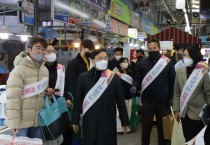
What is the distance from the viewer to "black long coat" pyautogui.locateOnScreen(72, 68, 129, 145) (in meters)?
3.72

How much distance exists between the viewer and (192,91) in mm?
3996

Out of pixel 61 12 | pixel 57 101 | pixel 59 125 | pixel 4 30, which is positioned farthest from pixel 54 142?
pixel 61 12

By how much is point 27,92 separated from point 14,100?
20 cm

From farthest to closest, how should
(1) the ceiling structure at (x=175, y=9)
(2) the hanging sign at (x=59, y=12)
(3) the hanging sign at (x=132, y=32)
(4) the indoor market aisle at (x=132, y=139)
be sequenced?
(3) the hanging sign at (x=132, y=32) → (1) the ceiling structure at (x=175, y=9) → (2) the hanging sign at (x=59, y=12) → (4) the indoor market aisle at (x=132, y=139)

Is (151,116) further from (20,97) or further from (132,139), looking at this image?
(20,97)

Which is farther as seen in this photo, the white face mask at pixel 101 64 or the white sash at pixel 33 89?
the white face mask at pixel 101 64

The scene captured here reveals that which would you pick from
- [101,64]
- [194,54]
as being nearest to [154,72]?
[194,54]

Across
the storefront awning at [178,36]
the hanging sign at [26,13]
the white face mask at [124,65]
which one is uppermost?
the hanging sign at [26,13]

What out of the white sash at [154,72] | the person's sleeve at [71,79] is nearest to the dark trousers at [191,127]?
the white sash at [154,72]

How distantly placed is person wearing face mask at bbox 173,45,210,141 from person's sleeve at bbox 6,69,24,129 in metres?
2.15

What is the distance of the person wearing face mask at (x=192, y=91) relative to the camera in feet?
13.0

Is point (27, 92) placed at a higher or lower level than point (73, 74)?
lower

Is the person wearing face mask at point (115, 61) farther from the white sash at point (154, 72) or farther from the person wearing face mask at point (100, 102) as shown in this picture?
the person wearing face mask at point (100, 102)

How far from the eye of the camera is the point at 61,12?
7668 millimetres
